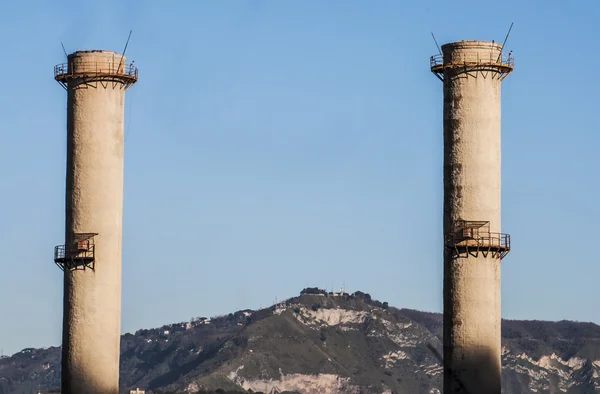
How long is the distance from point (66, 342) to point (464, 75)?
23884mm

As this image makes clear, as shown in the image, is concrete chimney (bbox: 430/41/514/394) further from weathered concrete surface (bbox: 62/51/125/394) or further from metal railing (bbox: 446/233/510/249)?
weathered concrete surface (bbox: 62/51/125/394)

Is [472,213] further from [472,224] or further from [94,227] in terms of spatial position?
[94,227]

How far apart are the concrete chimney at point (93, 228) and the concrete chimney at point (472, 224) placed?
55.8ft

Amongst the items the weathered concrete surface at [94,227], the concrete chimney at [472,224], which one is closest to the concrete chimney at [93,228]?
the weathered concrete surface at [94,227]

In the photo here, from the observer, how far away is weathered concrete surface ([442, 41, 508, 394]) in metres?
75.8

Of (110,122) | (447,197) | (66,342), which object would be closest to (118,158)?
(110,122)

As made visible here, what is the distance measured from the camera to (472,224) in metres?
76.6

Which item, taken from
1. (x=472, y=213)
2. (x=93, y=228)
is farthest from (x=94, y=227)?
(x=472, y=213)

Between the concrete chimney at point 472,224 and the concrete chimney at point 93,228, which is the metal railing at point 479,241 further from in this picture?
the concrete chimney at point 93,228

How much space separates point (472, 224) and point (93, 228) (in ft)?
63.4

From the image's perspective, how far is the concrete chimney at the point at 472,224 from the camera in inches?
2987

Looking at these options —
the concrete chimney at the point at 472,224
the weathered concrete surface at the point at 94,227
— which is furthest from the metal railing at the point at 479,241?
the weathered concrete surface at the point at 94,227

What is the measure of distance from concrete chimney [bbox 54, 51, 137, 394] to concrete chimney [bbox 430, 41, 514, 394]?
670 inches

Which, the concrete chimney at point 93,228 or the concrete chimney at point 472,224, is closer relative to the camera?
the concrete chimney at point 472,224
